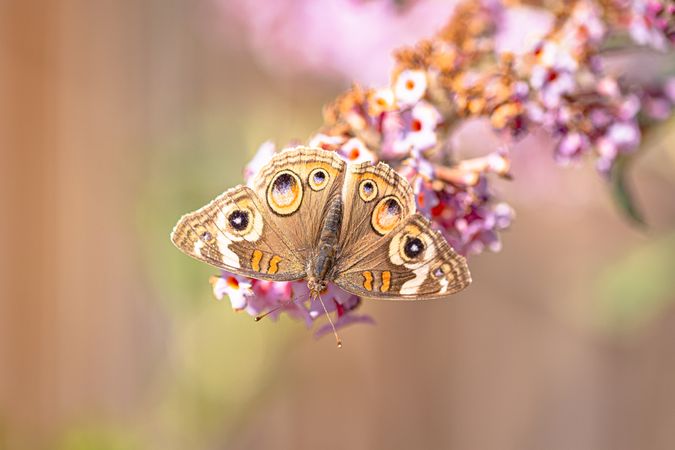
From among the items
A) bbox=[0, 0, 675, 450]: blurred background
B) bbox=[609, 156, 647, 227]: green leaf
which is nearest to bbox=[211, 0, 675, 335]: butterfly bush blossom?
bbox=[609, 156, 647, 227]: green leaf

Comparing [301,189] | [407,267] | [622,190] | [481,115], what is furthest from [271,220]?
[622,190]

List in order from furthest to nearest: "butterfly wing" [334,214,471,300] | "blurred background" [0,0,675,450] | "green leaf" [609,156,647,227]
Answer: "blurred background" [0,0,675,450] < "green leaf" [609,156,647,227] < "butterfly wing" [334,214,471,300]

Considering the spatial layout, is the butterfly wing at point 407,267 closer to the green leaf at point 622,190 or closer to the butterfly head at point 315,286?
the butterfly head at point 315,286

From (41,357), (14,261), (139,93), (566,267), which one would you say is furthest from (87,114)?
(566,267)

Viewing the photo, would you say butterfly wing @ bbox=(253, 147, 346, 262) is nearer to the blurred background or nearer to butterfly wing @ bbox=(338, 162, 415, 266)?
butterfly wing @ bbox=(338, 162, 415, 266)

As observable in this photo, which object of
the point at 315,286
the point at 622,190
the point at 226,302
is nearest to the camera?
the point at 315,286

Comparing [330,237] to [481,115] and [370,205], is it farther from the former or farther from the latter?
[481,115]

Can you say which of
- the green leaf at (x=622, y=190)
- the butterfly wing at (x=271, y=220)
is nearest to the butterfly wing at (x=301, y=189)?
the butterfly wing at (x=271, y=220)

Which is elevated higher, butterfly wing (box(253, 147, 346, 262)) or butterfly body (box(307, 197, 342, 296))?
butterfly wing (box(253, 147, 346, 262))
